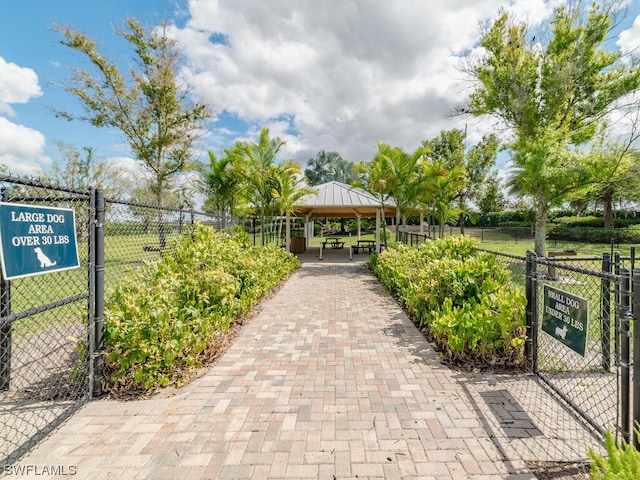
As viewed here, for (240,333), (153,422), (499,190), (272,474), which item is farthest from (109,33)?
(499,190)

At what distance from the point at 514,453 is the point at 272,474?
173 cm

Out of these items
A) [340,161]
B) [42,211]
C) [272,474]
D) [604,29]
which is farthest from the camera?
[340,161]

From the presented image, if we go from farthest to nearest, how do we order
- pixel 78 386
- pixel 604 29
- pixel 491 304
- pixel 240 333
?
pixel 604 29, pixel 240 333, pixel 491 304, pixel 78 386

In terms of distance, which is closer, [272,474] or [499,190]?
[272,474]

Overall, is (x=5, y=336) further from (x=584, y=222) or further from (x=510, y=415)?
(x=584, y=222)

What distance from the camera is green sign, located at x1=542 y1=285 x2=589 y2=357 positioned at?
2.56m

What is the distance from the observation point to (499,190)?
1173 inches

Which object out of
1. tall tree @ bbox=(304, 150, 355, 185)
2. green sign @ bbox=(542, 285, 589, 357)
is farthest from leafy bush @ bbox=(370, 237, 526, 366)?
tall tree @ bbox=(304, 150, 355, 185)

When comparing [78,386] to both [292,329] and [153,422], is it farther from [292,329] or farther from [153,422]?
[292,329]

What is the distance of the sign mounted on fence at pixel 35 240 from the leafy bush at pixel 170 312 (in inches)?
33.2

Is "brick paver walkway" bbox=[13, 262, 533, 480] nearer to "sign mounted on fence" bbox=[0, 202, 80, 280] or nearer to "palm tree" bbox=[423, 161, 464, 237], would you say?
"sign mounted on fence" bbox=[0, 202, 80, 280]

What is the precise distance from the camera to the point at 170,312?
346 cm

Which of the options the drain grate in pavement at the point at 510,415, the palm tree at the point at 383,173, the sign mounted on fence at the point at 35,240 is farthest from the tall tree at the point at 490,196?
the sign mounted on fence at the point at 35,240

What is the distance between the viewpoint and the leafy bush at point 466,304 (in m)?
3.67
